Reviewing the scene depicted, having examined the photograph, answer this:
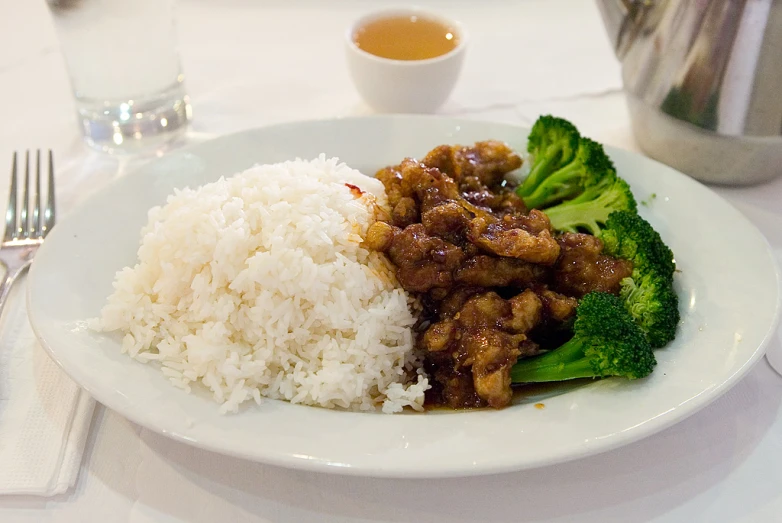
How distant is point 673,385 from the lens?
6.59ft

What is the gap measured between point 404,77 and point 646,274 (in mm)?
1939

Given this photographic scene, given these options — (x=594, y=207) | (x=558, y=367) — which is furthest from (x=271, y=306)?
(x=594, y=207)

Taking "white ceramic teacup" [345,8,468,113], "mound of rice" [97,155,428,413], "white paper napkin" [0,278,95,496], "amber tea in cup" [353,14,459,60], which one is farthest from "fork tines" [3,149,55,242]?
"amber tea in cup" [353,14,459,60]

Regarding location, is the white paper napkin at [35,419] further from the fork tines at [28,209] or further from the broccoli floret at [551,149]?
the broccoli floret at [551,149]

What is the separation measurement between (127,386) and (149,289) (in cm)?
51

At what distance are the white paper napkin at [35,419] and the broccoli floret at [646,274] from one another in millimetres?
2094

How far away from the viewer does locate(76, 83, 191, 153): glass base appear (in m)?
3.57

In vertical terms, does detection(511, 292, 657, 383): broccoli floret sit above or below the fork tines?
A: above

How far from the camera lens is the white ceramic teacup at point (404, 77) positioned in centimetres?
360

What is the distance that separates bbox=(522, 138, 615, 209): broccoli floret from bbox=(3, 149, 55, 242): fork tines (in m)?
2.40

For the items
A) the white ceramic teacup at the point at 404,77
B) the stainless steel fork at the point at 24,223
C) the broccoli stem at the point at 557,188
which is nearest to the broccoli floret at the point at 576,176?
the broccoli stem at the point at 557,188

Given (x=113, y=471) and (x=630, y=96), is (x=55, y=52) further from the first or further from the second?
(x=630, y=96)

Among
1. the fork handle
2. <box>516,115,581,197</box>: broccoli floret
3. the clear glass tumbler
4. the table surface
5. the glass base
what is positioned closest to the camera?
the table surface

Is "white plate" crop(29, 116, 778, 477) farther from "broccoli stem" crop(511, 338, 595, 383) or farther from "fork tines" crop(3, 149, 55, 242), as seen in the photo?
"fork tines" crop(3, 149, 55, 242)
